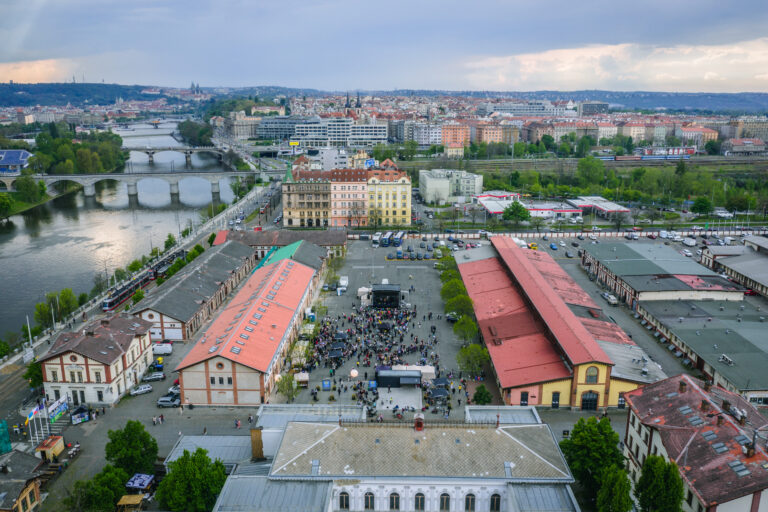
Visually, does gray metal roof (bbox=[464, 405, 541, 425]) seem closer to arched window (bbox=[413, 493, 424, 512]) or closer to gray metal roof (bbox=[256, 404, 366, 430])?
arched window (bbox=[413, 493, 424, 512])

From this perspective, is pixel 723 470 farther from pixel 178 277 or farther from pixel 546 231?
pixel 546 231

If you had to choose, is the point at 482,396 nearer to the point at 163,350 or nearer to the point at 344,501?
the point at 344,501

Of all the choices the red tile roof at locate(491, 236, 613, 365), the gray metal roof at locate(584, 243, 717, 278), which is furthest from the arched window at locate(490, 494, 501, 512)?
the gray metal roof at locate(584, 243, 717, 278)

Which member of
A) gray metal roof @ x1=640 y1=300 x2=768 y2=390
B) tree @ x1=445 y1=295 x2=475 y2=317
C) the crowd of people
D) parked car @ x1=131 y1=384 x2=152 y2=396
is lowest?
parked car @ x1=131 y1=384 x2=152 y2=396

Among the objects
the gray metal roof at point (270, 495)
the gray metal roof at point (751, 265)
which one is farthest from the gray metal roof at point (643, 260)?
the gray metal roof at point (270, 495)

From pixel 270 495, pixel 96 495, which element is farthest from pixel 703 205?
pixel 96 495

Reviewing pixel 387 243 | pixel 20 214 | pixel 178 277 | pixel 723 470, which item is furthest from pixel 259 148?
pixel 723 470
